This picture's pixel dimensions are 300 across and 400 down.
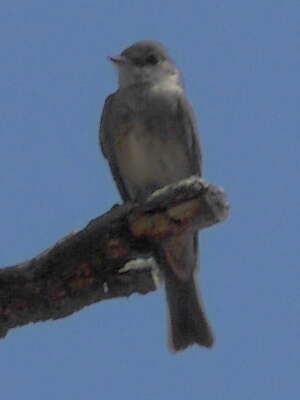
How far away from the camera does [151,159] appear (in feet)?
19.5

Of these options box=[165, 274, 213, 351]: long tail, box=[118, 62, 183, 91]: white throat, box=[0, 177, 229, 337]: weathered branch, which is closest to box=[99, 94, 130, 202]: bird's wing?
box=[118, 62, 183, 91]: white throat

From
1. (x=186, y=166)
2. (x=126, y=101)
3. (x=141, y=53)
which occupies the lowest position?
(x=186, y=166)

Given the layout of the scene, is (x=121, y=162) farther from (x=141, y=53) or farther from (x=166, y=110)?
(x=141, y=53)

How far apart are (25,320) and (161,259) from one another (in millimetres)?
881

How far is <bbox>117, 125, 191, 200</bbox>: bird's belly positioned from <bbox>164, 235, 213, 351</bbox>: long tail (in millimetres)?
484

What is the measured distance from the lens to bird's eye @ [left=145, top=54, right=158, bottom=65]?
260 inches

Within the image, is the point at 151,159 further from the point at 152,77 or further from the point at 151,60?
the point at 151,60

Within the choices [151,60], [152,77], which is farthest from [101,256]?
[151,60]

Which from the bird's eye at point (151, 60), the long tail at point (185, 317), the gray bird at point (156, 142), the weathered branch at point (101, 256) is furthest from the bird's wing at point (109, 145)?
the weathered branch at point (101, 256)

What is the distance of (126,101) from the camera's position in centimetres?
617

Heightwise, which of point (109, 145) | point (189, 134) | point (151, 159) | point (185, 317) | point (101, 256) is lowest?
point (101, 256)

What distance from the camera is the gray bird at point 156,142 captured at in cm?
568

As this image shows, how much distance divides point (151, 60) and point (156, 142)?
942 mm

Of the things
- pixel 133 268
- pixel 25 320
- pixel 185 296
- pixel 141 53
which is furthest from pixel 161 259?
pixel 141 53
